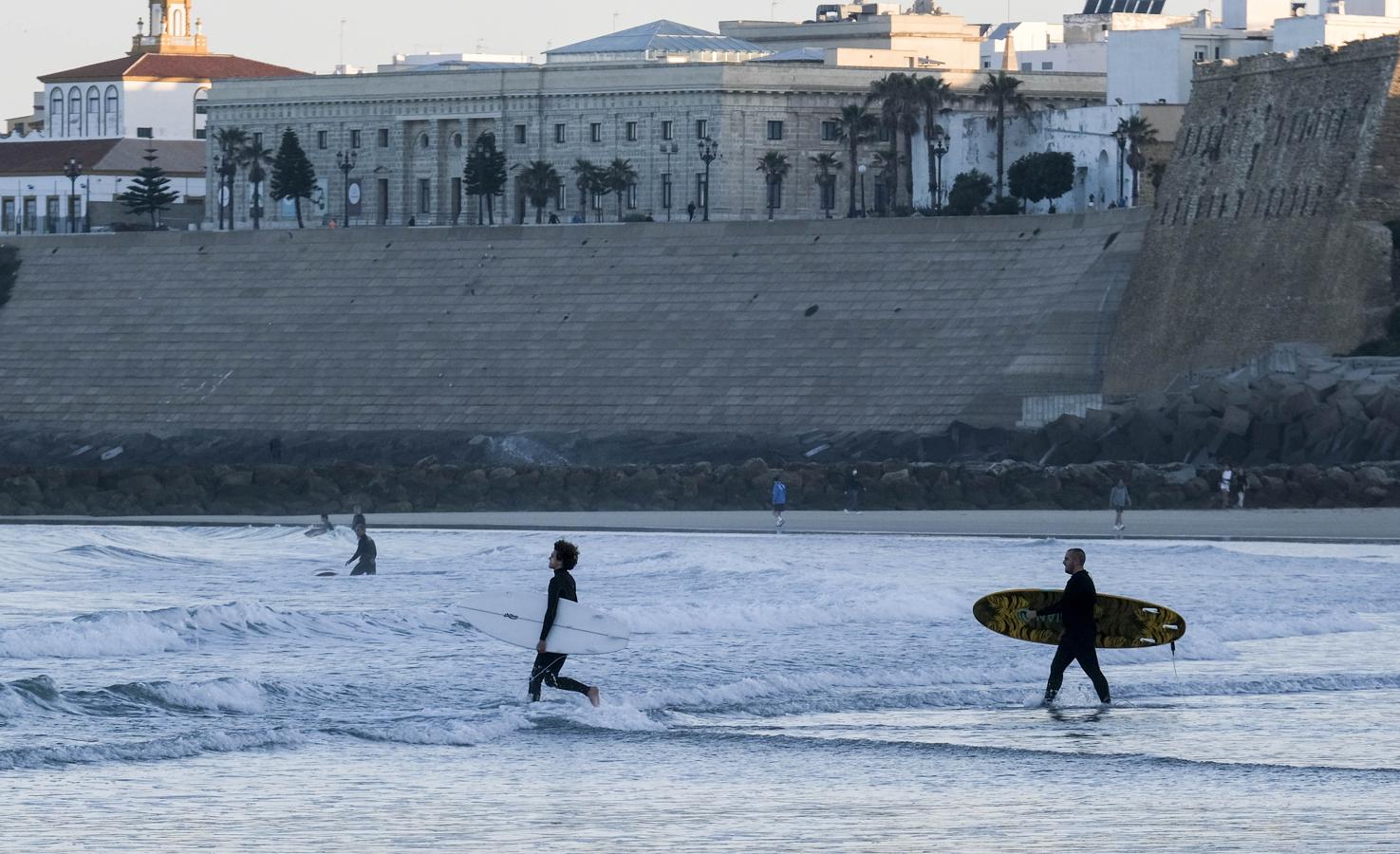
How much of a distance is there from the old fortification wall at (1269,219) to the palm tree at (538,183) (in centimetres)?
2440

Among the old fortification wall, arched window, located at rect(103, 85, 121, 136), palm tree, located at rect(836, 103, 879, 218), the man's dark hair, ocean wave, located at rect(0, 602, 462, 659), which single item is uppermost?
arched window, located at rect(103, 85, 121, 136)

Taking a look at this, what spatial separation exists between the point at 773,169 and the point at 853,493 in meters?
37.2

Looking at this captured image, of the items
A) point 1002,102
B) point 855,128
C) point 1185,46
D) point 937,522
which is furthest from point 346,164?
point 937,522

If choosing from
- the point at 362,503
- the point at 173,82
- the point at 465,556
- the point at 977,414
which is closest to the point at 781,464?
the point at 977,414

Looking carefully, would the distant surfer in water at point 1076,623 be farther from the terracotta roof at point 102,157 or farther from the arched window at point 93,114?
the arched window at point 93,114

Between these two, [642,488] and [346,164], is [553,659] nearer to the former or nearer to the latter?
[642,488]

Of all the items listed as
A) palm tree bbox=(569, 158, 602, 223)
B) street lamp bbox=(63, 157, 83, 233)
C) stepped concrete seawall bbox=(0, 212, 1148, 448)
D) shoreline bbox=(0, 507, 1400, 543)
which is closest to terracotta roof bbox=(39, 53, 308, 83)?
street lamp bbox=(63, 157, 83, 233)

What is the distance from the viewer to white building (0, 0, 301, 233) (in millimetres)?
94500

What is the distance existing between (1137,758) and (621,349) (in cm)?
4340

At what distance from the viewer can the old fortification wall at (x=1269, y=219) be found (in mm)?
49031

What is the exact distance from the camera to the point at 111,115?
104750 millimetres

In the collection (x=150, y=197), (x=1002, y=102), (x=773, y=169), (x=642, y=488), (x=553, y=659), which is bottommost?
(x=642, y=488)

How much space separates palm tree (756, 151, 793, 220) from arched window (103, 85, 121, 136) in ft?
118

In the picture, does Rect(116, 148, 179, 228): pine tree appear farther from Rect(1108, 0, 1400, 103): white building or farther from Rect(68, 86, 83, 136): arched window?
Rect(1108, 0, 1400, 103): white building
